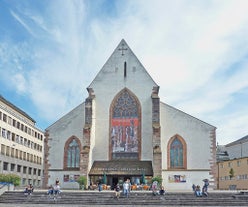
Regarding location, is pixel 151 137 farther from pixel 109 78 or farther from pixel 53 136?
pixel 53 136

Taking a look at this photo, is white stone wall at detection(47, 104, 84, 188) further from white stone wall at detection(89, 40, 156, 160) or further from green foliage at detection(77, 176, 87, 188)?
green foliage at detection(77, 176, 87, 188)

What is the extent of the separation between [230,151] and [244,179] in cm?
1952

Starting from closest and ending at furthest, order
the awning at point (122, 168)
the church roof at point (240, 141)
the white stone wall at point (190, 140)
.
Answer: the awning at point (122, 168) < the white stone wall at point (190, 140) < the church roof at point (240, 141)

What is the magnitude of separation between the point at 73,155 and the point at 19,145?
101 feet

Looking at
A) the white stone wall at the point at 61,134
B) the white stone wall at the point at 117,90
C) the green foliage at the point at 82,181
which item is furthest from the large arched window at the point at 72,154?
the green foliage at the point at 82,181

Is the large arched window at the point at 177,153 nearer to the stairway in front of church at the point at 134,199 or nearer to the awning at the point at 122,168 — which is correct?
the awning at the point at 122,168

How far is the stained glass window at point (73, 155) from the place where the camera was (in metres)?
41.4

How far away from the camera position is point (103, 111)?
42938 mm

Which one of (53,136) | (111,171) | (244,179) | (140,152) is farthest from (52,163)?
(244,179)

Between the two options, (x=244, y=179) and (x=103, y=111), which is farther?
(x=244, y=179)

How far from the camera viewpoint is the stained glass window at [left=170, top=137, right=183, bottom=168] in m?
40.3

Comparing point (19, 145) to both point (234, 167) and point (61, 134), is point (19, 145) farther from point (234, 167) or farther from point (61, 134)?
point (234, 167)

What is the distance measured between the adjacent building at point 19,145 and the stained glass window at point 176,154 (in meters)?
32.9

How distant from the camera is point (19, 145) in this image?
68.7m
